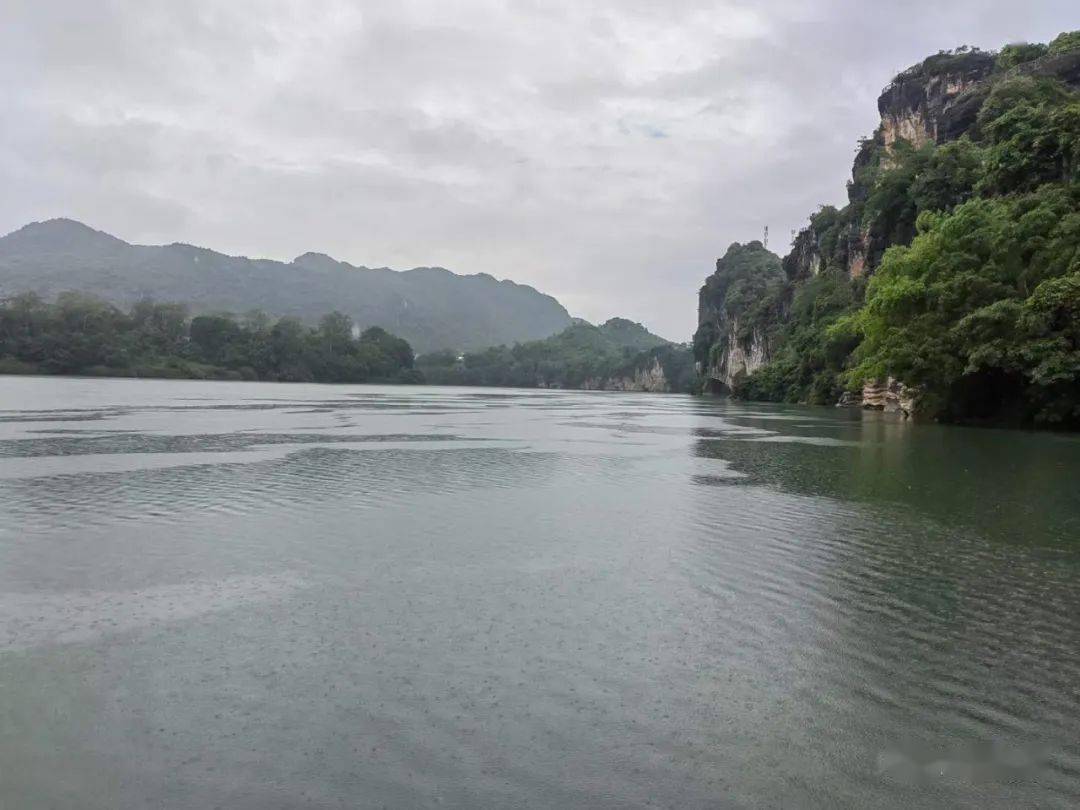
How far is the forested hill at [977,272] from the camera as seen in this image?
3653 centimetres

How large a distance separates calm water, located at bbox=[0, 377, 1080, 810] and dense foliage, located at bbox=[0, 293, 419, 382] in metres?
116


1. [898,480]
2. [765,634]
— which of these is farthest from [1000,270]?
[765,634]

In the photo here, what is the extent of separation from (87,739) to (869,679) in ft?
20.2

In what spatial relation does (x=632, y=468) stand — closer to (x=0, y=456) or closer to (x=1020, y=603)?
(x=1020, y=603)

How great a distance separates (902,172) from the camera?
238 ft

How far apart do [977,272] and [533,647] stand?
40036mm

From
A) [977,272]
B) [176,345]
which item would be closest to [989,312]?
[977,272]

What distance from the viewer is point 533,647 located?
778cm

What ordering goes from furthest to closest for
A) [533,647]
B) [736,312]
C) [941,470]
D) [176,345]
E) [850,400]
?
[736,312] → [176,345] → [850,400] → [941,470] → [533,647]

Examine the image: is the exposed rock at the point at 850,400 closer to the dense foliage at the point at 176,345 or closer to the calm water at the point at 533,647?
the calm water at the point at 533,647

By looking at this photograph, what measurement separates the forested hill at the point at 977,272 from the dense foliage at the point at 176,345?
323 ft

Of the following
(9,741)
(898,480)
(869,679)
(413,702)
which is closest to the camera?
(9,741)

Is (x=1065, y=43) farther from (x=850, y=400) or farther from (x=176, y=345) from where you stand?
(x=176, y=345)

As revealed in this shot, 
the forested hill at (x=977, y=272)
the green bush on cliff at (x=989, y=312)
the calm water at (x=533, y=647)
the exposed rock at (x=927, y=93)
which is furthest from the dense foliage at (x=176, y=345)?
the calm water at (x=533, y=647)
